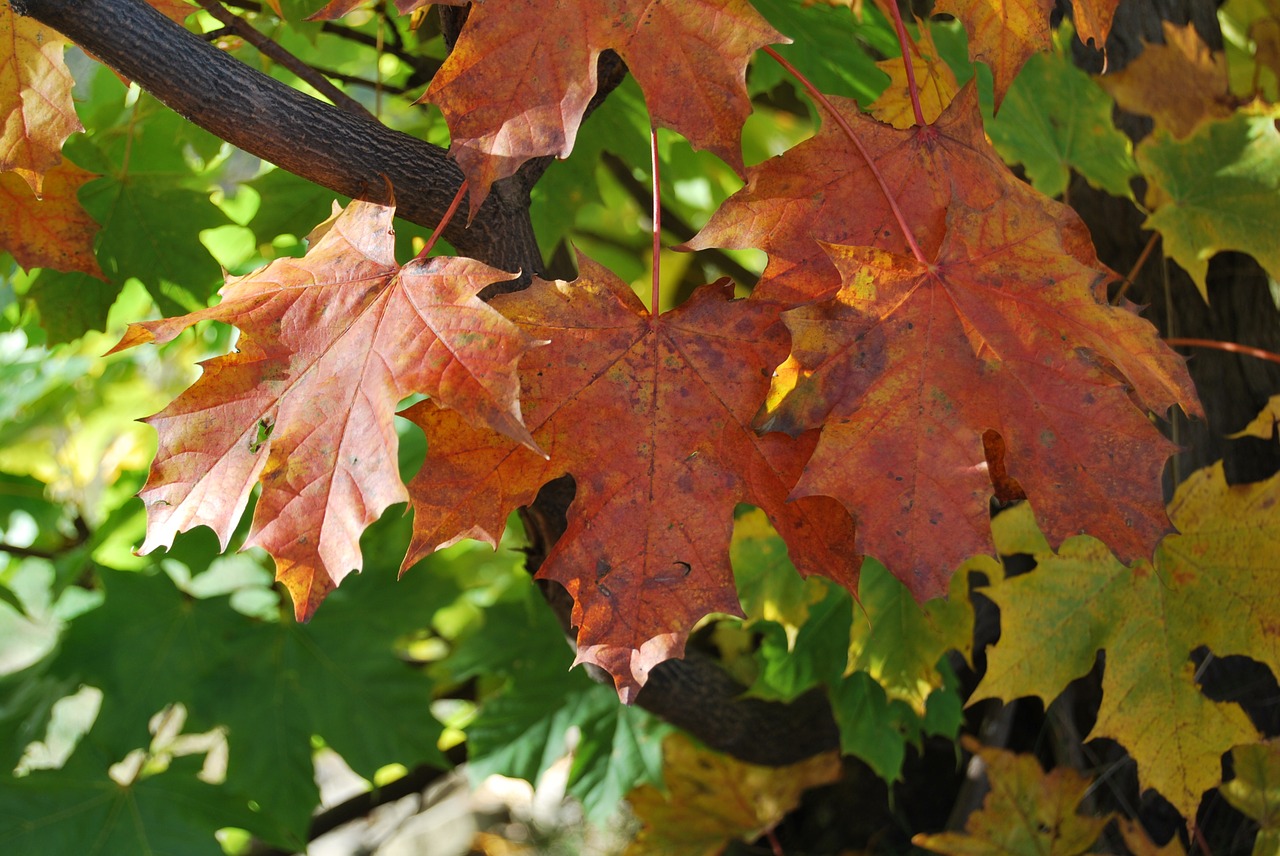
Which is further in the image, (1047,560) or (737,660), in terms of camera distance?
(737,660)

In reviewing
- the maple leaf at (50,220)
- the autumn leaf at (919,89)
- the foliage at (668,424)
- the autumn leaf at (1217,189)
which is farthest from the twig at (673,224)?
the maple leaf at (50,220)

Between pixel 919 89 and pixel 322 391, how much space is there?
2.14ft

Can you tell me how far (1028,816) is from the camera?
1252 millimetres

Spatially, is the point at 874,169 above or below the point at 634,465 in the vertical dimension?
above

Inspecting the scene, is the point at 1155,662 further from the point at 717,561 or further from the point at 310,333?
the point at 310,333

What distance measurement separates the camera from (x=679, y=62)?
729mm

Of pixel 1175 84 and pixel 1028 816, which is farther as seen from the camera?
pixel 1175 84

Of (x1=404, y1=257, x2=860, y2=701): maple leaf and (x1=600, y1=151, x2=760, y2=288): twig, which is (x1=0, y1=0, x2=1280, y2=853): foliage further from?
(x1=600, y1=151, x2=760, y2=288): twig

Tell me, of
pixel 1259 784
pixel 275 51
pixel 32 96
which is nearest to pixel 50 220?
pixel 32 96

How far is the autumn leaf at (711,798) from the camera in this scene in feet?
5.42

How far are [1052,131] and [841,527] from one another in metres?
0.85

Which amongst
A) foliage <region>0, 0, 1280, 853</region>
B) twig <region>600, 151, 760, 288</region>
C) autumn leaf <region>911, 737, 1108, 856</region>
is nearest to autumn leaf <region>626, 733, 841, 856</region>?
foliage <region>0, 0, 1280, 853</region>

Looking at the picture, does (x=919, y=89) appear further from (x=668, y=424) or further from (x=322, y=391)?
(x=322, y=391)

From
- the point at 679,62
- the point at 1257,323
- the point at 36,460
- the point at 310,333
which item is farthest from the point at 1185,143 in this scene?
the point at 36,460
